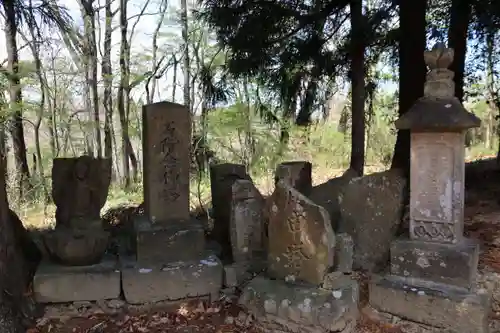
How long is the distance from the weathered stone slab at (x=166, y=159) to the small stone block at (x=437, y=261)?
1970 mm

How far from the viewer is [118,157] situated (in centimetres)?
1367

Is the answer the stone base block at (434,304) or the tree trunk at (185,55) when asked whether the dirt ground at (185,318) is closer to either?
the stone base block at (434,304)

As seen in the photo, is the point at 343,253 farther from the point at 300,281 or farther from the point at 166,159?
the point at 166,159

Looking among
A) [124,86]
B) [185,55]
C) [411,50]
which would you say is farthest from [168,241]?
[185,55]

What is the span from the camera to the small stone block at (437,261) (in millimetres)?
3295

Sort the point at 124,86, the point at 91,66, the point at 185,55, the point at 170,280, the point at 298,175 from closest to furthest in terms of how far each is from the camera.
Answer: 1. the point at 170,280
2. the point at 298,175
3. the point at 91,66
4. the point at 124,86
5. the point at 185,55

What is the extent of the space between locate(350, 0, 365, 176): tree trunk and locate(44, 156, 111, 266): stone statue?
3232 mm

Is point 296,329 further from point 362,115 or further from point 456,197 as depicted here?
point 362,115

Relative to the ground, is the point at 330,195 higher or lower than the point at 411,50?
lower

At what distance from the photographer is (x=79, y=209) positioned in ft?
12.6

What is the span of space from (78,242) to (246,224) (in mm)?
1463

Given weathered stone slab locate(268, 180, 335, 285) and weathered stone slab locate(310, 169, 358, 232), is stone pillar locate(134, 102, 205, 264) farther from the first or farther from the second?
weathered stone slab locate(310, 169, 358, 232)

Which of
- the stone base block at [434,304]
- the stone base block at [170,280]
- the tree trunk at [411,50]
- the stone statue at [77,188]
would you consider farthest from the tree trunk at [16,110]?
the stone base block at [434,304]

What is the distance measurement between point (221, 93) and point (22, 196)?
4.67 m
